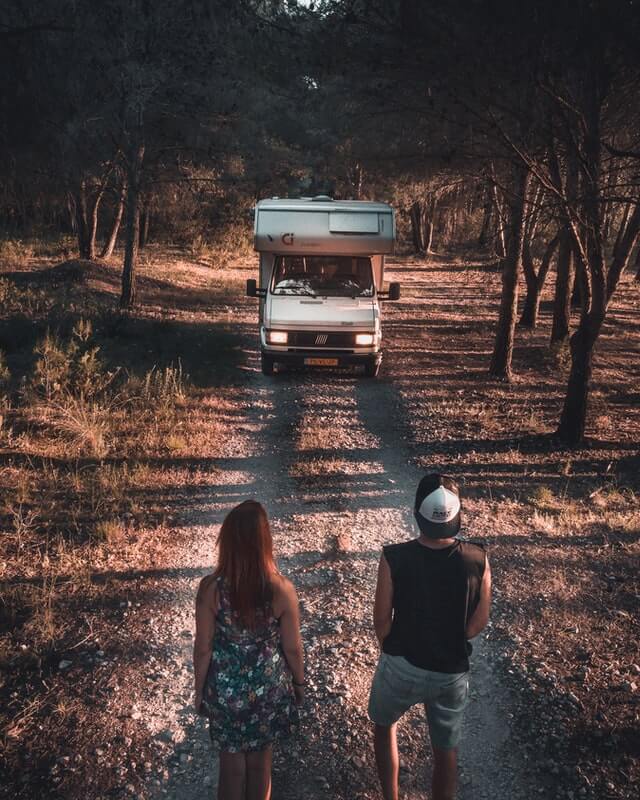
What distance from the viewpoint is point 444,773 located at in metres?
3.31

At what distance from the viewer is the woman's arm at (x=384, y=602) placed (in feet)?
10.3

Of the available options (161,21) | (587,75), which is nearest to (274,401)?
(587,75)

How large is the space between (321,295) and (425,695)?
384 inches

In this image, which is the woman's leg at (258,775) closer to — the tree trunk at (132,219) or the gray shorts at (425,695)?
the gray shorts at (425,695)

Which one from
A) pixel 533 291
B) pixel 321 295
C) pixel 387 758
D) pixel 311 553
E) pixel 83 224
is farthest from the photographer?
pixel 83 224

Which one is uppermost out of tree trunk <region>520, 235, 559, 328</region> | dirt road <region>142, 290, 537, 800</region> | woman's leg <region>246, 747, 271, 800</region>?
tree trunk <region>520, 235, 559, 328</region>

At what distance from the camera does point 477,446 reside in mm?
9688

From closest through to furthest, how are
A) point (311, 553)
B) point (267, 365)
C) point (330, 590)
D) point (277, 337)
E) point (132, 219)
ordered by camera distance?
point (330, 590) → point (311, 553) → point (277, 337) → point (267, 365) → point (132, 219)

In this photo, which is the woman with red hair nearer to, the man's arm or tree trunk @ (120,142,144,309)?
the man's arm

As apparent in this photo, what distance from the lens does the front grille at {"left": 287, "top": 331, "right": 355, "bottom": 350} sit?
38.5ft

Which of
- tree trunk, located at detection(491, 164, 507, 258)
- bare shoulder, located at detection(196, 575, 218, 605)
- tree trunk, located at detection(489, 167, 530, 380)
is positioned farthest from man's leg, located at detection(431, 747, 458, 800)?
tree trunk, located at detection(489, 167, 530, 380)

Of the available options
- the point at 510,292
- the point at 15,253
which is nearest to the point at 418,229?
the point at 15,253

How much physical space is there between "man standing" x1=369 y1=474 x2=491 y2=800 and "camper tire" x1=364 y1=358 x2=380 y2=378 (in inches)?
359

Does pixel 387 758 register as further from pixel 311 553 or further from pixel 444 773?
pixel 311 553
